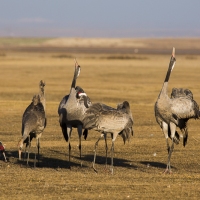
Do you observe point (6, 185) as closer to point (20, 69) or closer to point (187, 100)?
point (187, 100)

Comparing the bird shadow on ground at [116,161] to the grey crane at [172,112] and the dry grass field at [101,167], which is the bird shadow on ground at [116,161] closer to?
the dry grass field at [101,167]

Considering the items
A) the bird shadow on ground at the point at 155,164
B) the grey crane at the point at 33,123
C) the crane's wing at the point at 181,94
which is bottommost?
the bird shadow on ground at the point at 155,164

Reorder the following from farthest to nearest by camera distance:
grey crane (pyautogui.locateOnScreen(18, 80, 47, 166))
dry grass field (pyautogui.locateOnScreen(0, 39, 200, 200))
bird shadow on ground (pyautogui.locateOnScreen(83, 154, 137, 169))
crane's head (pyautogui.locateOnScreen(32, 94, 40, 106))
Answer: crane's head (pyautogui.locateOnScreen(32, 94, 40, 106))
bird shadow on ground (pyautogui.locateOnScreen(83, 154, 137, 169))
grey crane (pyautogui.locateOnScreen(18, 80, 47, 166))
dry grass field (pyautogui.locateOnScreen(0, 39, 200, 200))

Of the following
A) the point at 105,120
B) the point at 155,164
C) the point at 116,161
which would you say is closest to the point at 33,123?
the point at 105,120

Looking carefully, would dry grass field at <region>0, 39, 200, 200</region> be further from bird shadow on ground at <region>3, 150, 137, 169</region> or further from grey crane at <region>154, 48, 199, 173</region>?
grey crane at <region>154, 48, 199, 173</region>

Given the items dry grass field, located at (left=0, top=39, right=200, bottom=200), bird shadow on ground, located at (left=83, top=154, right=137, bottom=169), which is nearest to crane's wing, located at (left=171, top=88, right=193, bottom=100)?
dry grass field, located at (left=0, top=39, right=200, bottom=200)

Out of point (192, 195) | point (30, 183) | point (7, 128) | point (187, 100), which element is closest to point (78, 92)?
point (187, 100)

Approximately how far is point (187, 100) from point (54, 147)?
373 cm

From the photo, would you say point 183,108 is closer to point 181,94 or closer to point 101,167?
point 181,94

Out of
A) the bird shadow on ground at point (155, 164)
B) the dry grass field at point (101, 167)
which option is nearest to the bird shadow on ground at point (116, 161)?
the dry grass field at point (101, 167)

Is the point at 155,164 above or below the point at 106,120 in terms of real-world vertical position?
below

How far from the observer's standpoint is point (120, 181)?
10477mm

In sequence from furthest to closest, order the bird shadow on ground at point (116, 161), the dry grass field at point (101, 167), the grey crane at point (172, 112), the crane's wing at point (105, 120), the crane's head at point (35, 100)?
the crane's head at point (35, 100), the bird shadow on ground at point (116, 161), the grey crane at point (172, 112), the crane's wing at point (105, 120), the dry grass field at point (101, 167)

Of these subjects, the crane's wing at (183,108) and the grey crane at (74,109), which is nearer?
the crane's wing at (183,108)
